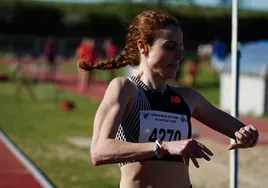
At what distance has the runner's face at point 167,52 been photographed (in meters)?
3.73

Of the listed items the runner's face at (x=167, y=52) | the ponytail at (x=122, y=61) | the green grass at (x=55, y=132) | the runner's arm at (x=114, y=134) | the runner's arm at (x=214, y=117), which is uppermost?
the runner's face at (x=167, y=52)

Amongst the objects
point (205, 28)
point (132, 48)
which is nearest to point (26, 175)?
point (132, 48)

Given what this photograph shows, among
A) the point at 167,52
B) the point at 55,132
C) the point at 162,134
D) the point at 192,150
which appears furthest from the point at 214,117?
the point at 55,132

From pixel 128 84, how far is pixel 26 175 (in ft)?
24.2

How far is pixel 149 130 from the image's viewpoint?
3.79 meters

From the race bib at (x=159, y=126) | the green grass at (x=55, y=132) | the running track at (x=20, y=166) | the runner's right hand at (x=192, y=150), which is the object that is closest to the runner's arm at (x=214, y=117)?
the race bib at (x=159, y=126)

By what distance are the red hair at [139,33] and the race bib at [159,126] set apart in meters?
0.33

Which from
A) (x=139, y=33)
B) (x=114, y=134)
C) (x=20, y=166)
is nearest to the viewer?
(x=114, y=134)

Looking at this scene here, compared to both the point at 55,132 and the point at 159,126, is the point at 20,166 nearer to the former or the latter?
the point at 55,132

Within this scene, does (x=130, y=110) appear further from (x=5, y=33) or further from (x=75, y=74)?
(x=5, y=33)

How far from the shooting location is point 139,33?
3.84 meters

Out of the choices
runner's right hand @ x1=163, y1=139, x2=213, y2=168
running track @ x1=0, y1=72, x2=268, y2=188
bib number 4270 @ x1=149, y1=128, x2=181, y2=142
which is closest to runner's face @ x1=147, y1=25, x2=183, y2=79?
bib number 4270 @ x1=149, y1=128, x2=181, y2=142

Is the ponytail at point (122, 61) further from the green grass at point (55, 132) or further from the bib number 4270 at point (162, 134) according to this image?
the green grass at point (55, 132)

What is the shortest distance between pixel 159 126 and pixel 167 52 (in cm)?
38
